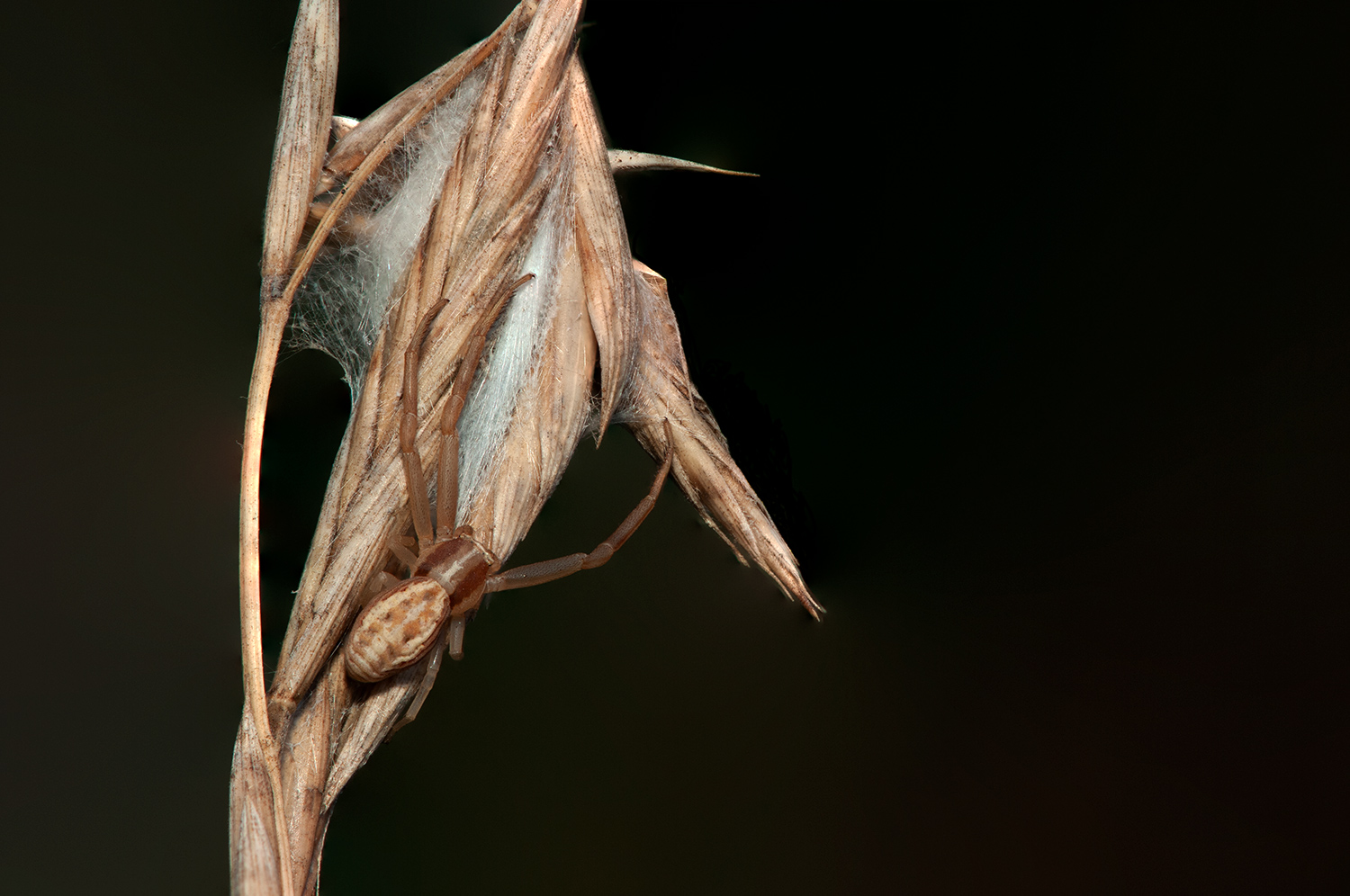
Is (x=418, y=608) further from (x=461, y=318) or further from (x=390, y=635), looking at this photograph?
(x=461, y=318)

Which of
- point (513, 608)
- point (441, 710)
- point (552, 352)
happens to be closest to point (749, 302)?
point (552, 352)

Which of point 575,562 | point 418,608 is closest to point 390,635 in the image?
point 418,608

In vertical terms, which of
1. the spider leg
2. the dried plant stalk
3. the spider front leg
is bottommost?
the spider leg

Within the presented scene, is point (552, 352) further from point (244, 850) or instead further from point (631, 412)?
point (244, 850)

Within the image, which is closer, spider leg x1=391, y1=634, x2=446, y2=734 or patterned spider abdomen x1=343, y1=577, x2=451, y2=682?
patterned spider abdomen x1=343, y1=577, x2=451, y2=682

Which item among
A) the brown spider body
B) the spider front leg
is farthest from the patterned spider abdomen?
the spider front leg

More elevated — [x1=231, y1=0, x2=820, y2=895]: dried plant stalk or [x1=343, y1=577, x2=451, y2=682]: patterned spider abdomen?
[x1=231, y1=0, x2=820, y2=895]: dried plant stalk

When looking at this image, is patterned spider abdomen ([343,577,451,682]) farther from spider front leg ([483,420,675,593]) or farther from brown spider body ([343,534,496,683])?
spider front leg ([483,420,675,593])
